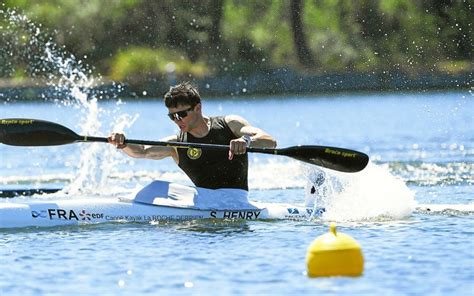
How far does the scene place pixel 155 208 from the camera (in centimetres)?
1305

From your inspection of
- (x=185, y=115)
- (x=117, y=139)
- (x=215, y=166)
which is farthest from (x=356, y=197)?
(x=117, y=139)

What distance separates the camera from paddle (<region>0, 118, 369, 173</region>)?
12.9 meters

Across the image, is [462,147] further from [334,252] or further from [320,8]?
[320,8]

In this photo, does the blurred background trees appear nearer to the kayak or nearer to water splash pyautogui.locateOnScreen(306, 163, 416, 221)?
water splash pyautogui.locateOnScreen(306, 163, 416, 221)

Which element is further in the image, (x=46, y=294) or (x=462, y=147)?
(x=462, y=147)

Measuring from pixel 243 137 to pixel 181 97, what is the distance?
2.35 ft

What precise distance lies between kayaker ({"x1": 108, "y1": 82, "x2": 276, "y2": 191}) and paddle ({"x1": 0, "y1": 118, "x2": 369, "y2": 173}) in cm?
18

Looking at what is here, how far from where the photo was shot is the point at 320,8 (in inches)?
2724

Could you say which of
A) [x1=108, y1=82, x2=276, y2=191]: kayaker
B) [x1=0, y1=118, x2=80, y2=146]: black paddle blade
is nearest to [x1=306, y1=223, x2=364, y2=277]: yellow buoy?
[x1=108, y1=82, x2=276, y2=191]: kayaker

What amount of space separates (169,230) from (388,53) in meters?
50.3

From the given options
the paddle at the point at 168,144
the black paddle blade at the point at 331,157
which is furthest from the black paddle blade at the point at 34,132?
the black paddle blade at the point at 331,157

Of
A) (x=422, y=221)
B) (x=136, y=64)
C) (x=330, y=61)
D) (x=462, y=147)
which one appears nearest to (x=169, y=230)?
(x=422, y=221)

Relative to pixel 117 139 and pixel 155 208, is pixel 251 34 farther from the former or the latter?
pixel 117 139

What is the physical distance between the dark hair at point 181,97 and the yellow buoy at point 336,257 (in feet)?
10.5
